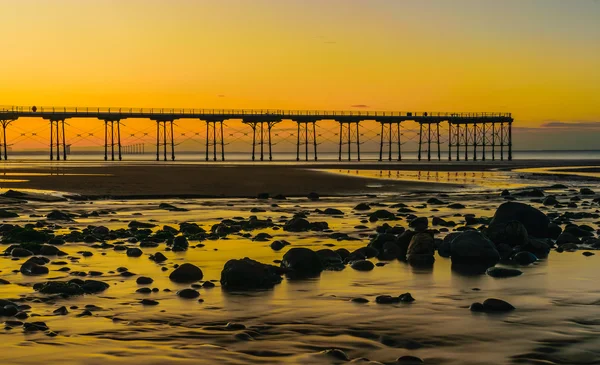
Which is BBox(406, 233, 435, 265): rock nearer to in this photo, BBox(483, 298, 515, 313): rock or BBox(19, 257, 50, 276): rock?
BBox(483, 298, 515, 313): rock

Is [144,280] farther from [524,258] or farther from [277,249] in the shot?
[524,258]

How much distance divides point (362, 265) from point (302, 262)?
119cm

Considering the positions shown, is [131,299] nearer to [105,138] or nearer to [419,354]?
[419,354]

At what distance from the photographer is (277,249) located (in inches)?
673

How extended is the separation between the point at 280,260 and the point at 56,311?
19.4 ft

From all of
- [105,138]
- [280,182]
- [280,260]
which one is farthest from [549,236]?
[105,138]

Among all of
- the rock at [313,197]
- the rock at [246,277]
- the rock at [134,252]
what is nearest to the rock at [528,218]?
the rock at [246,277]

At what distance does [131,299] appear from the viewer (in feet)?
36.7

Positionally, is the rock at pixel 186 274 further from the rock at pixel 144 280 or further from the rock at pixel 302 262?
the rock at pixel 302 262

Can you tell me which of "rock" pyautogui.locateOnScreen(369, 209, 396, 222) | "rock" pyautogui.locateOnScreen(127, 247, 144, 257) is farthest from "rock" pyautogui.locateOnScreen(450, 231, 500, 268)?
"rock" pyautogui.locateOnScreen(369, 209, 396, 222)

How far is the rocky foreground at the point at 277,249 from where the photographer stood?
11.5 m

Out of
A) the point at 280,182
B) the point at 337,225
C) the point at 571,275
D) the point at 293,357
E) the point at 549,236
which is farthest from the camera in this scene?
the point at 280,182

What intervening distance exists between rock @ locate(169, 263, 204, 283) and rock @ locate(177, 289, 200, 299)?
1.33 m

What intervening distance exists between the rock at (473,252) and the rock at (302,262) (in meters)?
3.03
